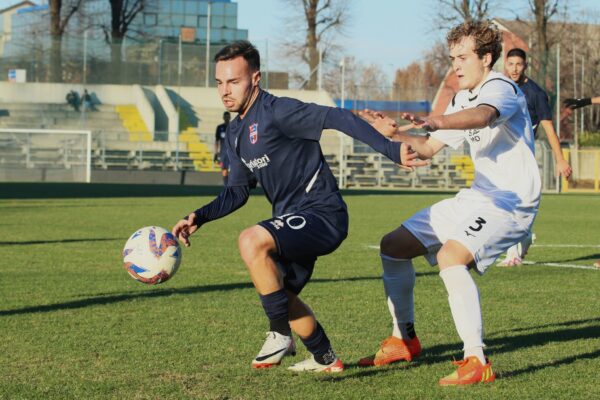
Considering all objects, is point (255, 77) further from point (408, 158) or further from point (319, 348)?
point (319, 348)

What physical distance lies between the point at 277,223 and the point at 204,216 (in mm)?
633

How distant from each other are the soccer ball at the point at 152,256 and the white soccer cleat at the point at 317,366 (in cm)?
97

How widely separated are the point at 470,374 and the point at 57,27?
159ft

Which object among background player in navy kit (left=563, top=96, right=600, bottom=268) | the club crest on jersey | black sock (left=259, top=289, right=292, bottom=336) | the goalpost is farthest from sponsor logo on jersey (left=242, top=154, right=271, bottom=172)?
the goalpost

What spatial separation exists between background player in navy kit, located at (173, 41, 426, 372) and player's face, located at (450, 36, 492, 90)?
788 millimetres

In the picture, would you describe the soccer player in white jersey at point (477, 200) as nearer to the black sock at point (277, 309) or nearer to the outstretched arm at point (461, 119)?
the outstretched arm at point (461, 119)

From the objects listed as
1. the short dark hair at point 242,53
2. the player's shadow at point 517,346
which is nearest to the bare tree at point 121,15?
the player's shadow at point 517,346

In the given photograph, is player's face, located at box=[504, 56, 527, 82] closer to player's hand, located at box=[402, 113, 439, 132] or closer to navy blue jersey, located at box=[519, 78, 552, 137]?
navy blue jersey, located at box=[519, 78, 552, 137]

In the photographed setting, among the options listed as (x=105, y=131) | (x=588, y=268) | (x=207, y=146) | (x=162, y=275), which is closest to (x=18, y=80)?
(x=105, y=131)

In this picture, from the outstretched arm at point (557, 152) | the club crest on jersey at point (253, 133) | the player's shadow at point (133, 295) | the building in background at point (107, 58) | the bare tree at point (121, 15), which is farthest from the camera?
the bare tree at point (121, 15)

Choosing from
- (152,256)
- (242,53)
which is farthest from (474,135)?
(152,256)

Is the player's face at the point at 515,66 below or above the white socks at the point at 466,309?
above

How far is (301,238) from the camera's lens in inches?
214

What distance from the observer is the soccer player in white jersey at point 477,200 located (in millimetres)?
5434
